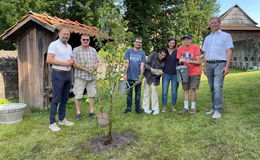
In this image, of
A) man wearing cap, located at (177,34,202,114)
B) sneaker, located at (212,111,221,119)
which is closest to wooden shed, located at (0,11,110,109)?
man wearing cap, located at (177,34,202,114)

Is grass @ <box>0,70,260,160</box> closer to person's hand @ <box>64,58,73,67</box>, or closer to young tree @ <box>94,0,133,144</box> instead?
young tree @ <box>94,0,133,144</box>

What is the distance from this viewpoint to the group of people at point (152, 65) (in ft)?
13.9

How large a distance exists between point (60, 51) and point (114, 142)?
2094mm

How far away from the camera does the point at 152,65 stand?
17.0 feet

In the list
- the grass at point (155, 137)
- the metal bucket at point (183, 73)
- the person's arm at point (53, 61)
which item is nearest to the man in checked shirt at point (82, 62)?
the person's arm at point (53, 61)

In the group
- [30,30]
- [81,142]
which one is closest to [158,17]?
[30,30]

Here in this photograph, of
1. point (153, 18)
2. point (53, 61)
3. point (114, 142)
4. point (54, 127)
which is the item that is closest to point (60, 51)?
point (53, 61)

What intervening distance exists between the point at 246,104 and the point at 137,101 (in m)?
2.94

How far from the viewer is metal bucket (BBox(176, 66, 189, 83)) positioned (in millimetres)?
4816

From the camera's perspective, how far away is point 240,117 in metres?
4.57

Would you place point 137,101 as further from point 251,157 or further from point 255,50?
point 255,50

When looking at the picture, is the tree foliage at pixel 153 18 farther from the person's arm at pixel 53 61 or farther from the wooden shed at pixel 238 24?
the wooden shed at pixel 238 24

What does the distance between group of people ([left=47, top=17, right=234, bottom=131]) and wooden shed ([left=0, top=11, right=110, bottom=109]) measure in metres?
1.64

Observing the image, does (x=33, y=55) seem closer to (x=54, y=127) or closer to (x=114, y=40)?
(x=54, y=127)
